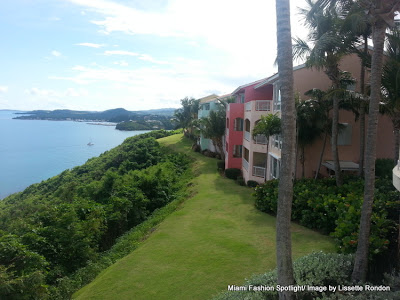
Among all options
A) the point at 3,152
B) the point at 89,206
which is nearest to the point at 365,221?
the point at 89,206

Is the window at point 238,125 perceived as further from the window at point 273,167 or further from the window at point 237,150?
the window at point 273,167

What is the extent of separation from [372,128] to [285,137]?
2.49m

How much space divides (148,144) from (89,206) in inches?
1224

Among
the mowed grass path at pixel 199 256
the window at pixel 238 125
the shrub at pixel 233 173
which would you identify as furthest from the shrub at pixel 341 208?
the window at pixel 238 125

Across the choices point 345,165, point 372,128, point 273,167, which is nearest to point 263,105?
point 273,167

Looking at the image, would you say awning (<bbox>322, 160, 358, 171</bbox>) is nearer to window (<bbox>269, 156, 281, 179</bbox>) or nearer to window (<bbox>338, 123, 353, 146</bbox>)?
window (<bbox>338, 123, 353, 146</bbox>)

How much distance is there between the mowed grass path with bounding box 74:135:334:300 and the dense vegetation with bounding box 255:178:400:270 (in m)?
0.63

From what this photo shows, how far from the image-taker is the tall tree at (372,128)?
22.0 feet

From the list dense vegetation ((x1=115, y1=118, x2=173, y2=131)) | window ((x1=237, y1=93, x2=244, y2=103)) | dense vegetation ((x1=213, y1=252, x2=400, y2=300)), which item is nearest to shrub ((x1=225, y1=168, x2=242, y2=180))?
window ((x1=237, y1=93, x2=244, y2=103))

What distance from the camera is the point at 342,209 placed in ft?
35.0

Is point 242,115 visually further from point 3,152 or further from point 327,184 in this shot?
point 3,152

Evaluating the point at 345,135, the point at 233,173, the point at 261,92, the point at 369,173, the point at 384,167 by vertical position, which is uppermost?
the point at 261,92

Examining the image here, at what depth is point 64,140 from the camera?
429ft

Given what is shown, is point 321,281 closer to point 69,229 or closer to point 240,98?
point 69,229
